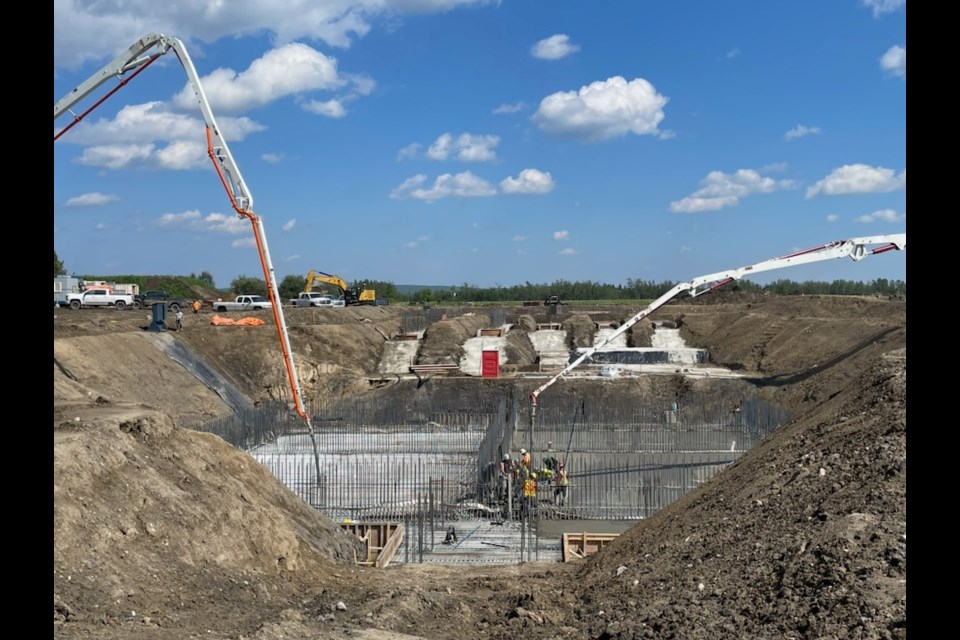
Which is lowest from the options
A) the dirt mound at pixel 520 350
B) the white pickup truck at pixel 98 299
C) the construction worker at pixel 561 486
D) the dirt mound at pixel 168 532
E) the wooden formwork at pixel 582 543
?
the wooden formwork at pixel 582 543

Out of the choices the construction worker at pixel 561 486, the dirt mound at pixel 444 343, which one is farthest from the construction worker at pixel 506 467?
the dirt mound at pixel 444 343

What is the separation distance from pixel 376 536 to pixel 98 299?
Result: 3367 cm

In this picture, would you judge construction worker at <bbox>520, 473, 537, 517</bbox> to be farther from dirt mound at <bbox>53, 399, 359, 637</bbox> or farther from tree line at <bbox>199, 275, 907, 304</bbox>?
tree line at <bbox>199, 275, 907, 304</bbox>

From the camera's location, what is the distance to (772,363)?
3500 centimetres

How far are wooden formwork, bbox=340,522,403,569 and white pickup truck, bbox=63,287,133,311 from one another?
3279 centimetres

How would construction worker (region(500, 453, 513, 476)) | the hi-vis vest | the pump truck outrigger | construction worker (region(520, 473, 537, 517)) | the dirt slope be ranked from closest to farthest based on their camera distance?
the dirt slope < construction worker (region(520, 473, 537, 517)) < the hi-vis vest < construction worker (region(500, 453, 513, 476)) < the pump truck outrigger

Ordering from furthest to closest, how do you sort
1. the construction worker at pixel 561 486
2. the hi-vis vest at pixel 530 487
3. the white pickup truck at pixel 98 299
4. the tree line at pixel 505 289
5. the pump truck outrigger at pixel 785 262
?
the tree line at pixel 505 289
the white pickup truck at pixel 98 299
the pump truck outrigger at pixel 785 262
the construction worker at pixel 561 486
the hi-vis vest at pixel 530 487

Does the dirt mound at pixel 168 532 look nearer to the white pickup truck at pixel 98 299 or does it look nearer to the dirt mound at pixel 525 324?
the white pickup truck at pixel 98 299

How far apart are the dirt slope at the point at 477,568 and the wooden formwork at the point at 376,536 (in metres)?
0.82

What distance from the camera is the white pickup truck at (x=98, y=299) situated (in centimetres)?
4175

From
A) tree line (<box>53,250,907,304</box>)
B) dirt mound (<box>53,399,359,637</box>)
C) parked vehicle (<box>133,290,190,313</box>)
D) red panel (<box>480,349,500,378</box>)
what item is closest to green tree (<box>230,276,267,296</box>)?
tree line (<box>53,250,907,304</box>)

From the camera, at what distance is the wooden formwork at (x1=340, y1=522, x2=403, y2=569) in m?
14.3

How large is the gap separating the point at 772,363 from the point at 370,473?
73.6 ft
